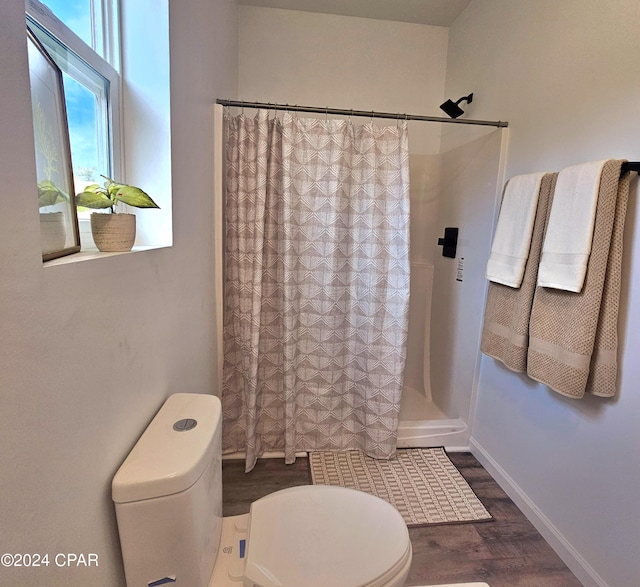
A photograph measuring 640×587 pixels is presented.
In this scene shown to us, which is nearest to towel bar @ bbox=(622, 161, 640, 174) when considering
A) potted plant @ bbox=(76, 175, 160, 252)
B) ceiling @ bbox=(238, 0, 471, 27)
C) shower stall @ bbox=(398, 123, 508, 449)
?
shower stall @ bbox=(398, 123, 508, 449)

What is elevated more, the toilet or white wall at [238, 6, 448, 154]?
white wall at [238, 6, 448, 154]

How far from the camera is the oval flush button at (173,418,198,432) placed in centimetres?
89

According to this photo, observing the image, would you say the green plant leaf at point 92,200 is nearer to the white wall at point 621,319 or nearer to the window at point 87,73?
the window at point 87,73

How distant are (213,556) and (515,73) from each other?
93.8 inches

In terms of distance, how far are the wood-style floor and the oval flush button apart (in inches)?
35.9

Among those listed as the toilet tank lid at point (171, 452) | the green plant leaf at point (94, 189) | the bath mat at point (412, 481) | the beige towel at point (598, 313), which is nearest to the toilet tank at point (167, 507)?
the toilet tank lid at point (171, 452)

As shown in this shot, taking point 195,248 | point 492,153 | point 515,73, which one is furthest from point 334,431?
point 515,73

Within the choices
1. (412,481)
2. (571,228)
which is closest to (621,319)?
(571,228)

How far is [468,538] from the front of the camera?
58.4 inches

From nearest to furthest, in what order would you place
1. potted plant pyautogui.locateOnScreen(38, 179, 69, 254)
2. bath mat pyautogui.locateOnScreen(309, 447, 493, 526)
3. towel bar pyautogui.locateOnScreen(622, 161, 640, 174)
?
potted plant pyautogui.locateOnScreen(38, 179, 69, 254)
towel bar pyautogui.locateOnScreen(622, 161, 640, 174)
bath mat pyautogui.locateOnScreen(309, 447, 493, 526)

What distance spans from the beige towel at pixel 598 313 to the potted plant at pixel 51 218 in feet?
5.17

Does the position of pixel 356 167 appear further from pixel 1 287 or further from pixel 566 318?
pixel 1 287

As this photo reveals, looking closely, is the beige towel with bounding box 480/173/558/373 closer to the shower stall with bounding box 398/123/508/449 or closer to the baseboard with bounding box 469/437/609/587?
the shower stall with bounding box 398/123/508/449

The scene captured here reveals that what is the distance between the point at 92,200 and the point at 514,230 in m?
1.64
